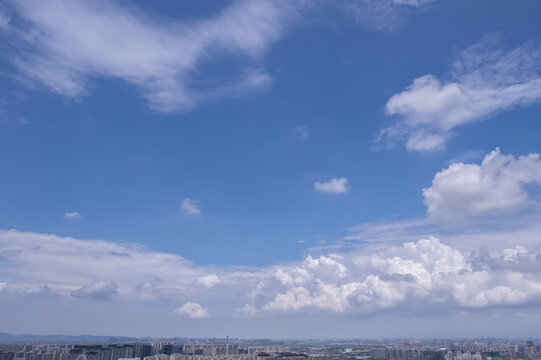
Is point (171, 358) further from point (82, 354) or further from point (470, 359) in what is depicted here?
point (470, 359)

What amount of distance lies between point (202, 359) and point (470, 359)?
135427 mm

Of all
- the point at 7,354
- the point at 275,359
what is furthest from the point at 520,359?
the point at 7,354

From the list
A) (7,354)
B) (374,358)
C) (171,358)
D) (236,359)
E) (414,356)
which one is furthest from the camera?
(374,358)

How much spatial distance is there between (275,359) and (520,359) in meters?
131

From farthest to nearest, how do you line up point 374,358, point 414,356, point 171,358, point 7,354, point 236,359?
A: point 374,358
point 414,356
point 236,359
point 171,358
point 7,354

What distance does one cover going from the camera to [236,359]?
153 meters

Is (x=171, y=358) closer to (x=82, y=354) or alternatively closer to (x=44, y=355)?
(x=82, y=354)

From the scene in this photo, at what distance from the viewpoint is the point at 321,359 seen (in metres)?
175

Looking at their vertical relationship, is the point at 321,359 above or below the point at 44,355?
below

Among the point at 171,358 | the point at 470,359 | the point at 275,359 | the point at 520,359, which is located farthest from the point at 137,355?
the point at 520,359

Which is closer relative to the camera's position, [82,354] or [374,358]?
[82,354]

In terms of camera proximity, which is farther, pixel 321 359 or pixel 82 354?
pixel 321 359

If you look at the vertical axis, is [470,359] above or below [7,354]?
below

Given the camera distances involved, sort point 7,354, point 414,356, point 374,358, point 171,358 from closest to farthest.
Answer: point 7,354 < point 171,358 < point 414,356 < point 374,358
